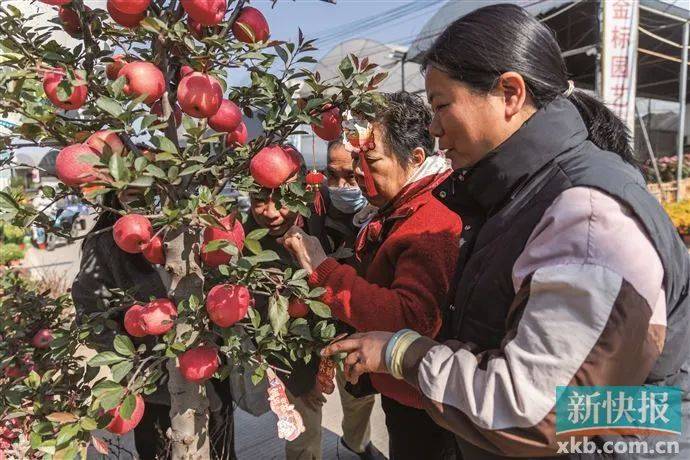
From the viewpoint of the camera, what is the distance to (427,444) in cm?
163

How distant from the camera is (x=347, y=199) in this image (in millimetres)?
2160

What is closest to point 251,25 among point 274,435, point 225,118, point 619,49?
point 225,118

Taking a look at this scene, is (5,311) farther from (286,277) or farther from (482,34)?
(482,34)

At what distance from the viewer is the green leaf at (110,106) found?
0.89 metres

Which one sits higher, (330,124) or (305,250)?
(330,124)

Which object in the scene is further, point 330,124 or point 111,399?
point 330,124

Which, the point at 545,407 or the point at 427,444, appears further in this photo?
the point at 427,444

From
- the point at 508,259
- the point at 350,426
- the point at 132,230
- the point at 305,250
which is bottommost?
the point at 350,426

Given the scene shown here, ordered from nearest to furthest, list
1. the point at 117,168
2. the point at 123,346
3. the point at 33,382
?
1. the point at 117,168
2. the point at 123,346
3. the point at 33,382

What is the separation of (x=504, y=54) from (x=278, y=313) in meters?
0.72

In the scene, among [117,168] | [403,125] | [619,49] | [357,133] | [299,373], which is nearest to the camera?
[117,168]

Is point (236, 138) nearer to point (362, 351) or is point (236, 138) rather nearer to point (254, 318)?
point (254, 318)

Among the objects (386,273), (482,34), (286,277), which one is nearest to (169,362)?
(286,277)

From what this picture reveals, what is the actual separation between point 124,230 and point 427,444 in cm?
121
